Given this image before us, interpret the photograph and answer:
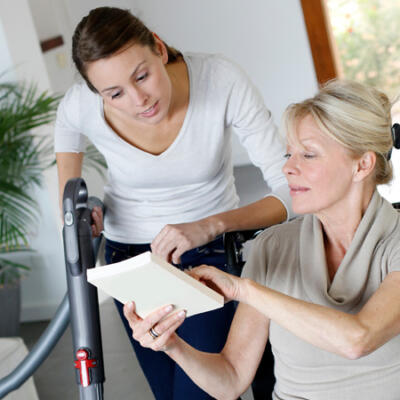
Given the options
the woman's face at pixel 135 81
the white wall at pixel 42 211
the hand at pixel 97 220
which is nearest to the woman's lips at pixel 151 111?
the woman's face at pixel 135 81

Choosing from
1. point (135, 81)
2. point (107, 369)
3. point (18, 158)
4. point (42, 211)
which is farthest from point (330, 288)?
point (42, 211)

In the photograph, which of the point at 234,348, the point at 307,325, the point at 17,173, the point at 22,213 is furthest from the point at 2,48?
the point at 307,325

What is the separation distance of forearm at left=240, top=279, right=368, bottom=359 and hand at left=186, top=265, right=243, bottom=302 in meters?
0.01

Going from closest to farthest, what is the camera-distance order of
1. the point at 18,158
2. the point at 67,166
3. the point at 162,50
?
the point at 162,50, the point at 67,166, the point at 18,158

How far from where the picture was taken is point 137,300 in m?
1.19

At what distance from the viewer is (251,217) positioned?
1.71 meters

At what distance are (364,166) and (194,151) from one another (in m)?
0.52

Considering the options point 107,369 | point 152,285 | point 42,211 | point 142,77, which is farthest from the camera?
point 42,211

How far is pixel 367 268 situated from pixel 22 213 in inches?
100

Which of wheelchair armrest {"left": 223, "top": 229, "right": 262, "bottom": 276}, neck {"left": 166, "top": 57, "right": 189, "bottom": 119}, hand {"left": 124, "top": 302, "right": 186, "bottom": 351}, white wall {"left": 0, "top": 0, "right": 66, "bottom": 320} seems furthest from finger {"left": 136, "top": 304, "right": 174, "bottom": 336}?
white wall {"left": 0, "top": 0, "right": 66, "bottom": 320}

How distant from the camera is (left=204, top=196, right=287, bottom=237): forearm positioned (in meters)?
1.67

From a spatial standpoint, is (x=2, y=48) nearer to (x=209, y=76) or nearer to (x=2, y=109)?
(x=2, y=109)

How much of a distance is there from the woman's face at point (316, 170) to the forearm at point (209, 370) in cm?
40

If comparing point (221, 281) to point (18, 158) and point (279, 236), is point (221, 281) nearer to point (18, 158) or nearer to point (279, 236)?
point (279, 236)
